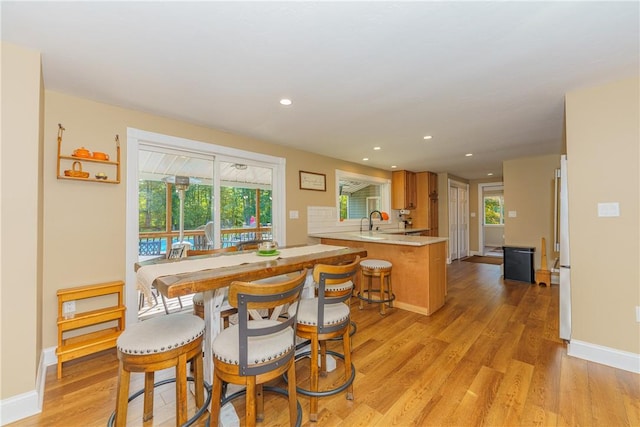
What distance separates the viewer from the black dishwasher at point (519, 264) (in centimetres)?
489

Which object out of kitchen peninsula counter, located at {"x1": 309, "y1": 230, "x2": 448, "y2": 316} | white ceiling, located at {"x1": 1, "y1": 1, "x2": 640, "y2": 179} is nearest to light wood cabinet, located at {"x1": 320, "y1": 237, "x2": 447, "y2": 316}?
kitchen peninsula counter, located at {"x1": 309, "y1": 230, "x2": 448, "y2": 316}

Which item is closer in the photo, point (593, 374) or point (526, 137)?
point (593, 374)

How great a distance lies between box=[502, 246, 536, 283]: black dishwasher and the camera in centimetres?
489

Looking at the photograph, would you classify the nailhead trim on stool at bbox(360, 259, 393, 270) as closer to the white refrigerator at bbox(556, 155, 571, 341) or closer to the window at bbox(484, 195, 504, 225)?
the white refrigerator at bbox(556, 155, 571, 341)

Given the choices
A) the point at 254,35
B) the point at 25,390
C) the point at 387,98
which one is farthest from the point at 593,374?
the point at 25,390

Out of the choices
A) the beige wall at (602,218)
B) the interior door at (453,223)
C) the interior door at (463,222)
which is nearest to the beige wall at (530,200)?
the interior door at (453,223)

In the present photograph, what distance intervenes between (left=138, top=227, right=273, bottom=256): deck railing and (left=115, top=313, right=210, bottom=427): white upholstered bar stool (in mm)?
1750

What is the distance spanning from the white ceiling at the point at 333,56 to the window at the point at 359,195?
2.41 metres

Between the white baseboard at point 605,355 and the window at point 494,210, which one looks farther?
the window at point 494,210

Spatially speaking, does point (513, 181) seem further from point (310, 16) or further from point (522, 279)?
point (310, 16)

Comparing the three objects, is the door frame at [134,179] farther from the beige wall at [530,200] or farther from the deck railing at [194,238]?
the beige wall at [530,200]

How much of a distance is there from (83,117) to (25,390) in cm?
219

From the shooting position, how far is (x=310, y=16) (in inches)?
57.0

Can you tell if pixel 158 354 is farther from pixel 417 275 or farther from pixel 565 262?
pixel 565 262
